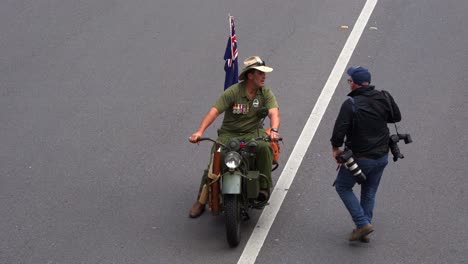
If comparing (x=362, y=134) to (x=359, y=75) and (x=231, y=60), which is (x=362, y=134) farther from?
(x=231, y=60)

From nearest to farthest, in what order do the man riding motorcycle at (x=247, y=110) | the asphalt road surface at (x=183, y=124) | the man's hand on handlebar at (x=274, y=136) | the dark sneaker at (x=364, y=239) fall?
the man's hand on handlebar at (x=274, y=136) < the dark sneaker at (x=364, y=239) < the asphalt road surface at (x=183, y=124) < the man riding motorcycle at (x=247, y=110)

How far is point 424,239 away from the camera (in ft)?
32.3

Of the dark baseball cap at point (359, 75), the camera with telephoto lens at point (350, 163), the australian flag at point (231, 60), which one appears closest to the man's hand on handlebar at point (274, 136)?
the camera with telephoto lens at point (350, 163)

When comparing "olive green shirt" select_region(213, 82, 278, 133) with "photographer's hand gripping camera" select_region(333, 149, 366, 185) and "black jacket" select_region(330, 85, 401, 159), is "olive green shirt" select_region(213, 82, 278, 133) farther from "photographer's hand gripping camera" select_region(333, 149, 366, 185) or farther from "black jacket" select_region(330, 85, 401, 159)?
"photographer's hand gripping camera" select_region(333, 149, 366, 185)

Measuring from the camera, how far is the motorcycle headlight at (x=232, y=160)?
9.52 metres

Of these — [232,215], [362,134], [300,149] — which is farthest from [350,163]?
[300,149]

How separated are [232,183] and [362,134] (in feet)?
4.58

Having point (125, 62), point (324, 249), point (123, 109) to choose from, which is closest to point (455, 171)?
point (324, 249)

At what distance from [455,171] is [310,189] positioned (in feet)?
5.88

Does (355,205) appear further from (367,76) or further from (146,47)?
(146,47)

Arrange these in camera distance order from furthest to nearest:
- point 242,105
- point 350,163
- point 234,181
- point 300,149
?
point 300,149, point 242,105, point 234,181, point 350,163

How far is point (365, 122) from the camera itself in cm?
941

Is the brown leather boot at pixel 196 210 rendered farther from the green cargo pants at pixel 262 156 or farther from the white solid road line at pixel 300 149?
the white solid road line at pixel 300 149

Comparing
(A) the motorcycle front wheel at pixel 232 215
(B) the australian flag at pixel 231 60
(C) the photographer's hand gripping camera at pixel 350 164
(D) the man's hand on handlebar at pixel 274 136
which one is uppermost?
(B) the australian flag at pixel 231 60
